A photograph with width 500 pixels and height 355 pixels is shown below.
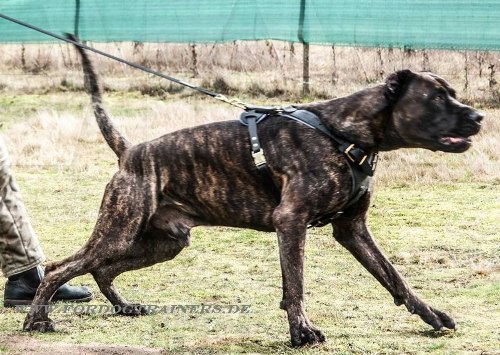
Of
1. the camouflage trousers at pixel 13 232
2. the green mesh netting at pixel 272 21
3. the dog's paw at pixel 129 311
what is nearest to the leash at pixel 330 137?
the dog's paw at pixel 129 311

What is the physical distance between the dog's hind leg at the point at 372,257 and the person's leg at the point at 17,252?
1752 millimetres

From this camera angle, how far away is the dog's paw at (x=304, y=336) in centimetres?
514

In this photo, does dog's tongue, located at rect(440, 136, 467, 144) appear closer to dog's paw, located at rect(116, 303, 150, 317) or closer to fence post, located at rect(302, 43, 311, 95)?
dog's paw, located at rect(116, 303, 150, 317)

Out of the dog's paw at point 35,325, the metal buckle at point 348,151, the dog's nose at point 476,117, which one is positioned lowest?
the dog's paw at point 35,325

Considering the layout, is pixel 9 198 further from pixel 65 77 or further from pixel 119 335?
pixel 65 77

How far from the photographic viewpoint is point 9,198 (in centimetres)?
603

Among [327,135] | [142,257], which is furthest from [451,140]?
[142,257]

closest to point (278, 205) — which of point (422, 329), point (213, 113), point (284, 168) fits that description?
point (284, 168)

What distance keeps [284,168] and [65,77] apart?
12259 millimetres

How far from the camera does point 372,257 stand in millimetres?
5727

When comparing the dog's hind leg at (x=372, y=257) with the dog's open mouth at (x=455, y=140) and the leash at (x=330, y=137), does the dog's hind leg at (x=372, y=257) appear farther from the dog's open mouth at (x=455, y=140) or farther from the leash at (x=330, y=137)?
the dog's open mouth at (x=455, y=140)

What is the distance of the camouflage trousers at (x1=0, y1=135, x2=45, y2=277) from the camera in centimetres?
599

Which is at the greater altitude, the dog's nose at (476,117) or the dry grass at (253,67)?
the dog's nose at (476,117)

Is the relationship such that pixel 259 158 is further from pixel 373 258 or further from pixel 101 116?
pixel 101 116
